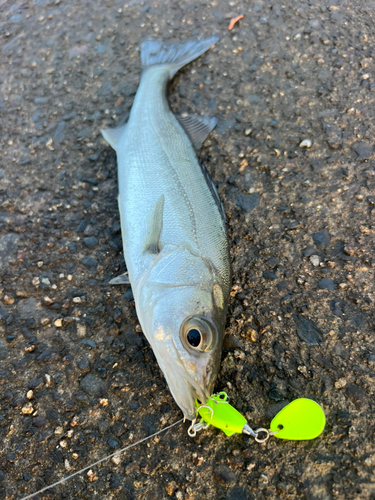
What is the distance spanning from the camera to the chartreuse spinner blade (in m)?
2.00

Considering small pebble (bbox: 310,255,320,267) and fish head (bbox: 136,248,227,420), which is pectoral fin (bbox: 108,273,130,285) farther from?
small pebble (bbox: 310,255,320,267)

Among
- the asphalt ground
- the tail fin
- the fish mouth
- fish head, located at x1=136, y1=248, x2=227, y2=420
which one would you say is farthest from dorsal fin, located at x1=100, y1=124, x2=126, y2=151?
the fish mouth

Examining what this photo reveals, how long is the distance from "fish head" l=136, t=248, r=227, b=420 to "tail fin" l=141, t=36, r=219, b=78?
2.49 m

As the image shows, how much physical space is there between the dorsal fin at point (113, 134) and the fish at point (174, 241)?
10 mm

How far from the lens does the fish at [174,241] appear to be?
6.93 ft

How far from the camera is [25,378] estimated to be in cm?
240

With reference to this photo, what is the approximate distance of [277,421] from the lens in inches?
80.4

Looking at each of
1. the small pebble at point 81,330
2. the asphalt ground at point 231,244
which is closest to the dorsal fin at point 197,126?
the asphalt ground at point 231,244

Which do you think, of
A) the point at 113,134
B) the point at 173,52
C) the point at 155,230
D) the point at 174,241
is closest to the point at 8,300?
the point at 155,230

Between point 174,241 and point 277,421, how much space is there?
130 centimetres

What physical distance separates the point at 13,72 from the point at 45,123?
101 centimetres

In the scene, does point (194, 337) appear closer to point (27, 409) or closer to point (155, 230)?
point (155, 230)

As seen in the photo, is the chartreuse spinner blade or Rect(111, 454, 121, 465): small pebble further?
Rect(111, 454, 121, 465): small pebble

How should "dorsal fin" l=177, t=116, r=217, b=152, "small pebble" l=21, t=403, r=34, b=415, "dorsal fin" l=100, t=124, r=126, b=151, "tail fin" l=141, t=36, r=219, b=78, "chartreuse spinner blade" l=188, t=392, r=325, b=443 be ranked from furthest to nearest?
1. "tail fin" l=141, t=36, r=219, b=78
2. "dorsal fin" l=100, t=124, r=126, b=151
3. "dorsal fin" l=177, t=116, r=217, b=152
4. "small pebble" l=21, t=403, r=34, b=415
5. "chartreuse spinner blade" l=188, t=392, r=325, b=443
